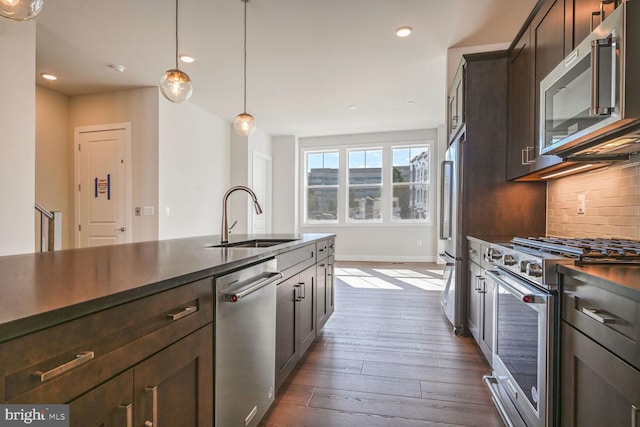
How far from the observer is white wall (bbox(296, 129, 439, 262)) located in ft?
23.7

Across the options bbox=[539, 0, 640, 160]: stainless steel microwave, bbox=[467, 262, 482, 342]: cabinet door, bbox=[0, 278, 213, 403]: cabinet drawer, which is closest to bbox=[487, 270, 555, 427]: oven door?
bbox=[467, 262, 482, 342]: cabinet door

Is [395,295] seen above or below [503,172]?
below

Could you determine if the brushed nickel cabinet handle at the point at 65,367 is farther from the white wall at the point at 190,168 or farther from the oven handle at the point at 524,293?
the white wall at the point at 190,168

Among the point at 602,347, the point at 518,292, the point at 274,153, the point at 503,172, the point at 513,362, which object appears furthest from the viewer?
the point at 274,153

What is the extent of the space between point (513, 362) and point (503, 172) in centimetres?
164

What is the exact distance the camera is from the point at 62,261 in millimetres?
1315

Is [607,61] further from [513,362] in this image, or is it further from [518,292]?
[513,362]

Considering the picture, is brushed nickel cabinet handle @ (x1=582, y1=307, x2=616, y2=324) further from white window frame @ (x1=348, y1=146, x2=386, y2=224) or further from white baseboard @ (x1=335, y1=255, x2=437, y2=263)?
white window frame @ (x1=348, y1=146, x2=386, y2=224)

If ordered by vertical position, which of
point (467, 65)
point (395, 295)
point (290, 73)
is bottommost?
point (395, 295)

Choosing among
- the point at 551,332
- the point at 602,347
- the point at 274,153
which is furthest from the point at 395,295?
the point at 274,153

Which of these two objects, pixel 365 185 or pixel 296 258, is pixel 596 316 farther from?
pixel 365 185

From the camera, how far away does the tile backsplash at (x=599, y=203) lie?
1.78 meters

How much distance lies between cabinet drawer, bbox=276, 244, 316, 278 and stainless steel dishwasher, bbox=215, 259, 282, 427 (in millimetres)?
134

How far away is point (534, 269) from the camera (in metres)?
1.43
